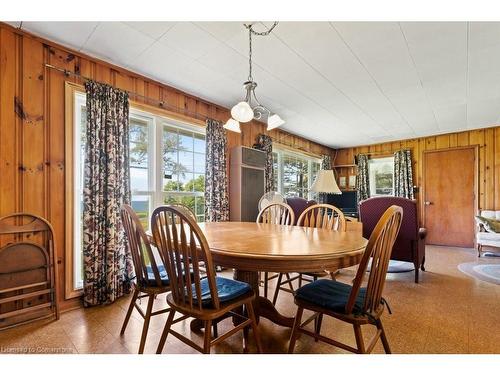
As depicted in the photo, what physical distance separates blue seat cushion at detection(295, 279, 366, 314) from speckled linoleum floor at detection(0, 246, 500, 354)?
44 centimetres

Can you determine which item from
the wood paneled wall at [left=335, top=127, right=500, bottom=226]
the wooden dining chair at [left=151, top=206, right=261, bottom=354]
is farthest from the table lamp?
the wood paneled wall at [left=335, top=127, right=500, bottom=226]

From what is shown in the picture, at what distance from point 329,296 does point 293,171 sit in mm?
4167

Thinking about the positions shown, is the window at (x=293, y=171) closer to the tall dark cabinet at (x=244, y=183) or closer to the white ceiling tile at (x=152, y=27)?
the tall dark cabinet at (x=244, y=183)

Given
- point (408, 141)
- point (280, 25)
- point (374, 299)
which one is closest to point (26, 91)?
point (280, 25)

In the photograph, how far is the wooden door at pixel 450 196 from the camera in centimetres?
489

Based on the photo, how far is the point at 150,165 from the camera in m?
2.91

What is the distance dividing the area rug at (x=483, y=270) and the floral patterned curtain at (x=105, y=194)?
13.1 feet

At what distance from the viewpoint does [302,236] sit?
169cm

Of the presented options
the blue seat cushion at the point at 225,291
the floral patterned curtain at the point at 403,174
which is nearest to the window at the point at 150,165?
the blue seat cushion at the point at 225,291

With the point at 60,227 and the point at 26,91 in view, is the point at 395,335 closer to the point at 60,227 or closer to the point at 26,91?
the point at 60,227

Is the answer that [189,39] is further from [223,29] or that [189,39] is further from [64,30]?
[64,30]

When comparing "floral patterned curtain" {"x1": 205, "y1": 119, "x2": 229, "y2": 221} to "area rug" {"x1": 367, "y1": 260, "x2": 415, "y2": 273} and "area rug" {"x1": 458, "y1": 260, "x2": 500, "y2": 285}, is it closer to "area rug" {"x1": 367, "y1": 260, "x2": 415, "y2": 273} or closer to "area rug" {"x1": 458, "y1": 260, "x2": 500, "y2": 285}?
"area rug" {"x1": 367, "y1": 260, "x2": 415, "y2": 273}

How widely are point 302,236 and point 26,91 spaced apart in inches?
94.4

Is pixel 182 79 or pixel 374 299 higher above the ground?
pixel 182 79
